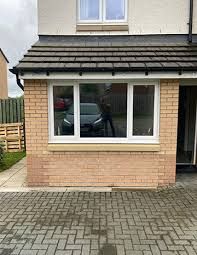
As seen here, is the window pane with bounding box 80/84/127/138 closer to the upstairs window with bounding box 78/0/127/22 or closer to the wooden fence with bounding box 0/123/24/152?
the upstairs window with bounding box 78/0/127/22

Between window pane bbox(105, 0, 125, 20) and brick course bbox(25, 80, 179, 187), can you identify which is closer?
brick course bbox(25, 80, 179, 187)

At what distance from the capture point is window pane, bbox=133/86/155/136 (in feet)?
20.0

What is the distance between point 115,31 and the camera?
22.6 ft

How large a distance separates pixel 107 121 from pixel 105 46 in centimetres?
183

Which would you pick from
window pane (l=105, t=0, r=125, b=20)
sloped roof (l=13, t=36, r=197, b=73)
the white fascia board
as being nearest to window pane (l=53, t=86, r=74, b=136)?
the white fascia board

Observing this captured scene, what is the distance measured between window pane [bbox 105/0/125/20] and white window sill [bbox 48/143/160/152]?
129 inches

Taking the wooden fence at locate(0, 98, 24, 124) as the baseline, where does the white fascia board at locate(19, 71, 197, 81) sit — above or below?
above

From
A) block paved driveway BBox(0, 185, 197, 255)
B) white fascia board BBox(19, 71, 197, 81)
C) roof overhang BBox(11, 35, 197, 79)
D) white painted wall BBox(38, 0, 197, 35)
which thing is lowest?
block paved driveway BBox(0, 185, 197, 255)

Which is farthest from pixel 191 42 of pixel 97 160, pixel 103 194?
pixel 103 194

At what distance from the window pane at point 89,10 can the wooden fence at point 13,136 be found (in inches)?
209

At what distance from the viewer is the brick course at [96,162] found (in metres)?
6.06

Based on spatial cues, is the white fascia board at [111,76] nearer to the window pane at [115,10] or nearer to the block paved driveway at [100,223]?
the window pane at [115,10]

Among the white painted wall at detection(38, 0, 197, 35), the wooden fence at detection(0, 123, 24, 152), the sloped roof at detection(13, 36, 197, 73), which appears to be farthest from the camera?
the wooden fence at detection(0, 123, 24, 152)

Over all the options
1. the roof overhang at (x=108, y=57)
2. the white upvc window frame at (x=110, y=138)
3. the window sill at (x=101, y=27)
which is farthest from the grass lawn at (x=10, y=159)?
the window sill at (x=101, y=27)
